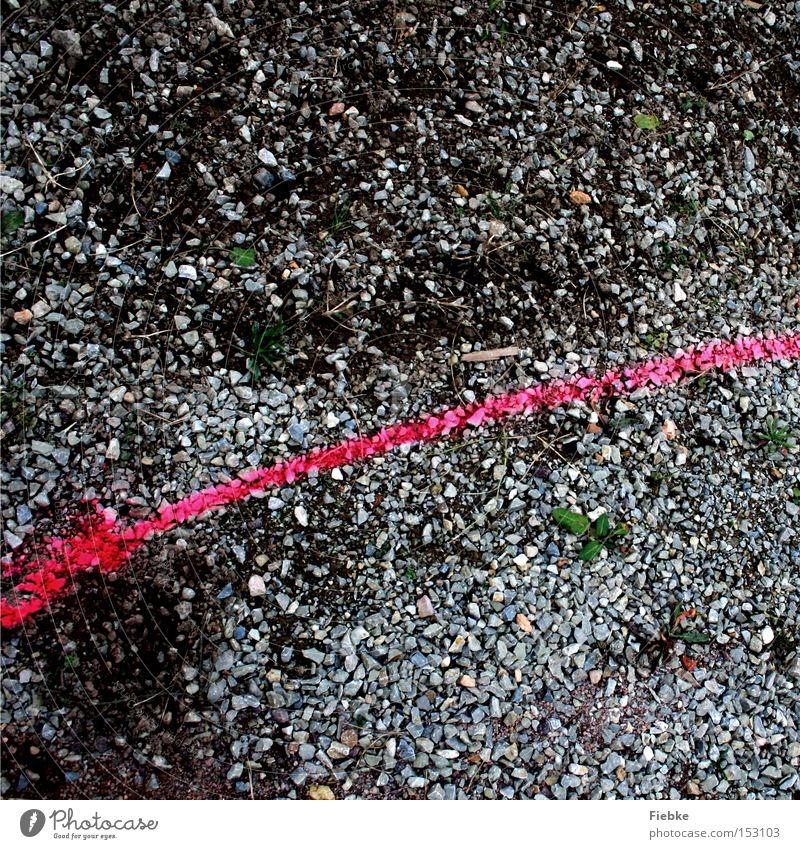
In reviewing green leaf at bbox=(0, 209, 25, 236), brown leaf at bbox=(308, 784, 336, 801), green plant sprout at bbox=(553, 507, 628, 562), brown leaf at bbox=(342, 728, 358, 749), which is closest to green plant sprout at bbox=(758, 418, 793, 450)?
green plant sprout at bbox=(553, 507, 628, 562)

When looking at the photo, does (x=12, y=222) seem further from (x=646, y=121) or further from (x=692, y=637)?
(x=692, y=637)

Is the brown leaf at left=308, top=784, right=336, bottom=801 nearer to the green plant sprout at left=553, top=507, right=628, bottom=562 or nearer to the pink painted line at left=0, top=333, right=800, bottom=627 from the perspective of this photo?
the pink painted line at left=0, top=333, right=800, bottom=627

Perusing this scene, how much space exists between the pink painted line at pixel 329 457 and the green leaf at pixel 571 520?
41 cm

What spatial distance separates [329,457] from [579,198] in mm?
1500

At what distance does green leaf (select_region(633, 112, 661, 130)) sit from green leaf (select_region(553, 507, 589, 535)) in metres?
1.72

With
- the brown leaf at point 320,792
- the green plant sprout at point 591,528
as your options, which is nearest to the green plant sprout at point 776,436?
the green plant sprout at point 591,528

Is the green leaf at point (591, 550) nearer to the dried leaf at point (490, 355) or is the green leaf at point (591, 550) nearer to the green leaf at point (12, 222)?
the dried leaf at point (490, 355)

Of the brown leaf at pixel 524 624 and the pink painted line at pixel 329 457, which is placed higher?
the pink painted line at pixel 329 457

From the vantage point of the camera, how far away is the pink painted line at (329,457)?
2.42 meters

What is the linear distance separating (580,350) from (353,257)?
0.96m

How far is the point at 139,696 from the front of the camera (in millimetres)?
2363

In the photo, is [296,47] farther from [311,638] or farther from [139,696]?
[139,696]

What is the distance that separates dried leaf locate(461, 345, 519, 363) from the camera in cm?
279

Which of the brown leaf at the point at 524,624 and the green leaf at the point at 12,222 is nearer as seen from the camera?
the brown leaf at the point at 524,624
